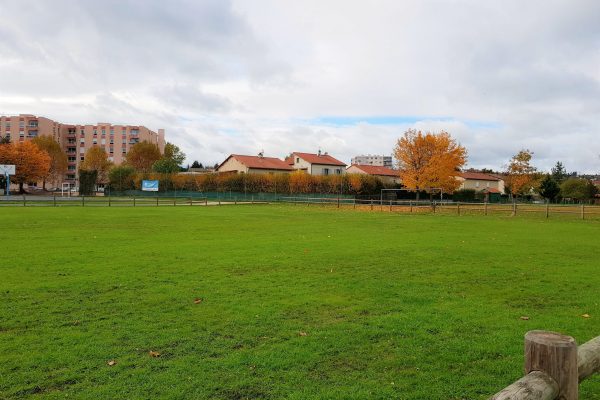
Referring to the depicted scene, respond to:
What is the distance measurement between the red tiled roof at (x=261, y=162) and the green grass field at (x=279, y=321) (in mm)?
70844

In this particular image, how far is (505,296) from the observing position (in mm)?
8234

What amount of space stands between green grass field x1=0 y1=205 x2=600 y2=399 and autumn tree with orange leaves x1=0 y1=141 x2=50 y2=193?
3372 inches

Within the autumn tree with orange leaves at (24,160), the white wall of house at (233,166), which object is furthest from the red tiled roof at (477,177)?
the autumn tree with orange leaves at (24,160)

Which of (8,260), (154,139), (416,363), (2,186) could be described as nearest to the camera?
(416,363)

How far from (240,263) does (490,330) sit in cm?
669

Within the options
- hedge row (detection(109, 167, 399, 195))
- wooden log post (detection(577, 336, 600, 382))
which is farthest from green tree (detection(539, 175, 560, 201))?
wooden log post (detection(577, 336, 600, 382))

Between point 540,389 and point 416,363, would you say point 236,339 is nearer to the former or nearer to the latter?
point 416,363

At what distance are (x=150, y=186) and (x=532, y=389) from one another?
277 feet

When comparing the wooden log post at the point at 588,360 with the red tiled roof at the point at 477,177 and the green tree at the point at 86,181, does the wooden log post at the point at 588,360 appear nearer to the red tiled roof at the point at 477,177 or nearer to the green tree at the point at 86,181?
the green tree at the point at 86,181

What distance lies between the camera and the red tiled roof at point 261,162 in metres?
83.8

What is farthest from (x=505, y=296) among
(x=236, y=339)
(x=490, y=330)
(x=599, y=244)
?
(x=599, y=244)

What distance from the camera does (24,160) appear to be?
85.8 meters

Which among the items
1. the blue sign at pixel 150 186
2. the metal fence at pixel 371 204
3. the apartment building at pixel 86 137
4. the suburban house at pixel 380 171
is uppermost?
the apartment building at pixel 86 137

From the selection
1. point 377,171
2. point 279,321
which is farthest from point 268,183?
point 279,321
